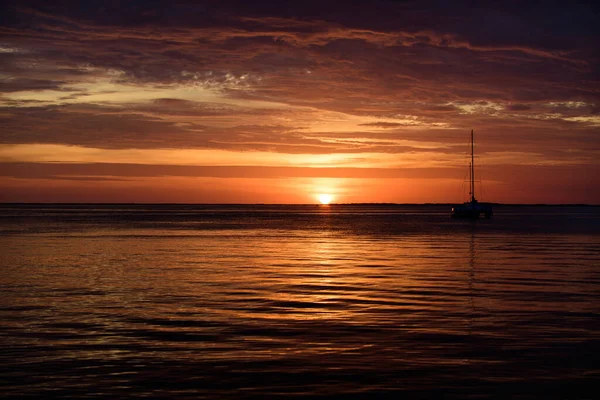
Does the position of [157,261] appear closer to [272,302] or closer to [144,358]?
[272,302]

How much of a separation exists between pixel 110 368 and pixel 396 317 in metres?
9.96

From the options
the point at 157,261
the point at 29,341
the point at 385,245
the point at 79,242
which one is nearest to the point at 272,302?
the point at 29,341

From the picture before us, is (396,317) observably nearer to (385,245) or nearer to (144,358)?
(144,358)

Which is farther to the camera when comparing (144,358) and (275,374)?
(144,358)

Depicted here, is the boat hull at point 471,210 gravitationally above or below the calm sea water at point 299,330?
above

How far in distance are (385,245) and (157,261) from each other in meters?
23.6

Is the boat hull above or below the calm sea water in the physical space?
above

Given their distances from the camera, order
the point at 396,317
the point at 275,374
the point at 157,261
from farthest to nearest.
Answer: the point at 157,261
the point at 396,317
the point at 275,374

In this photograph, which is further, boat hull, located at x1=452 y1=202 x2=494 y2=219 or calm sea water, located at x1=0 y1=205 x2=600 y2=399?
boat hull, located at x1=452 y1=202 x2=494 y2=219

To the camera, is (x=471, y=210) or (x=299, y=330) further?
(x=471, y=210)

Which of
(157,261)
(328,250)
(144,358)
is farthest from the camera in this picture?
(328,250)

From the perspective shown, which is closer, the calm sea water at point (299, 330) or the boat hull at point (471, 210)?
the calm sea water at point (299, 330)

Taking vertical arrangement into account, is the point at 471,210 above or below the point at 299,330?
above

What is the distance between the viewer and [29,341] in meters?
18.8
